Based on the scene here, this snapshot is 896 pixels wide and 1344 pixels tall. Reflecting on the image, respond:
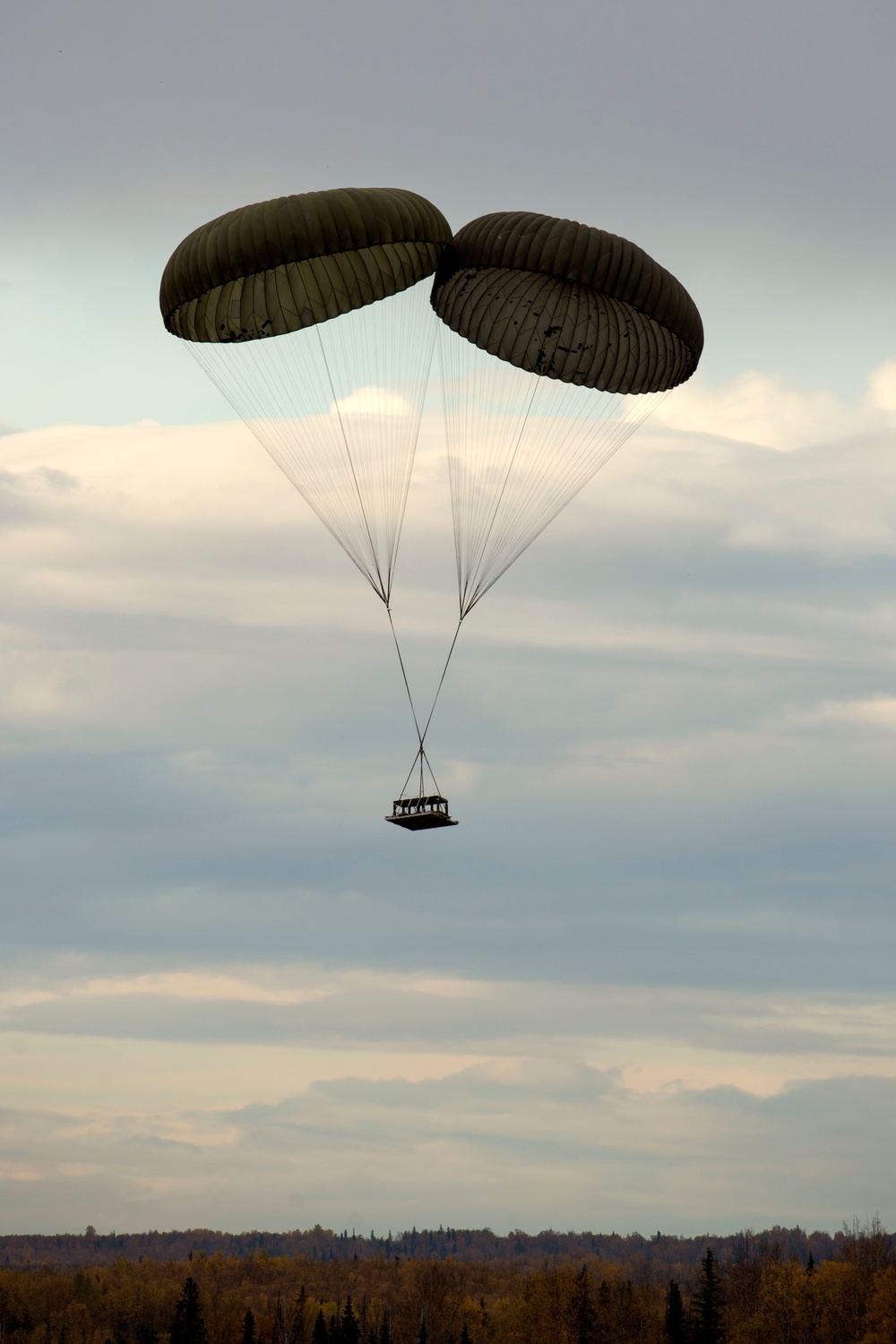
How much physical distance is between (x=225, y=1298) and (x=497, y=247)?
91.4 metres

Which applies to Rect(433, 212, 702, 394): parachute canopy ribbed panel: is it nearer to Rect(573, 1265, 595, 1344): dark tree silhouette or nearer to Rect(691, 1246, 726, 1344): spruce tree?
Rect(691, 1246, 726, 1344): spruce tree

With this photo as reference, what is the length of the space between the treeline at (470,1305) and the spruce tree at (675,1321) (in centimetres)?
9

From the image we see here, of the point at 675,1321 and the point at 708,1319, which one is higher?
the point at 708,1319

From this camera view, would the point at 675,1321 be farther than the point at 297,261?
Yes

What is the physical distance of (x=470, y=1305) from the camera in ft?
293

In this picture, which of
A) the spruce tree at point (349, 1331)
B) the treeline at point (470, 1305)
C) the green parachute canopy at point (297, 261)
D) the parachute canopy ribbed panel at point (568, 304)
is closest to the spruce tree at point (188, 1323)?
the treeline at point (470, 1305)

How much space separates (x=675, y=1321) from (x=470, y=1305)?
23636 mm

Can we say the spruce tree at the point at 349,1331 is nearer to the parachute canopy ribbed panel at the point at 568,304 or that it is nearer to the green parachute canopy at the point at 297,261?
the parachute canopy ribbed panel at the point at 568,304

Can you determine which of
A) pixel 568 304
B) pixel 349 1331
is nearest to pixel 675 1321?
pixel 349 1331

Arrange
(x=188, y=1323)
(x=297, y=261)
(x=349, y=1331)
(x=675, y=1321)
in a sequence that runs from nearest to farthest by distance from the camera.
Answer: (x=297, y=261) < (x=675, y=1321) < (x=349, y=1331) < (x=188, y=1323)

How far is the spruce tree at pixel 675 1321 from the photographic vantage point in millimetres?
68000

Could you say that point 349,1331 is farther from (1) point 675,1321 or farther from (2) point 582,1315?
(1) point 675,1321

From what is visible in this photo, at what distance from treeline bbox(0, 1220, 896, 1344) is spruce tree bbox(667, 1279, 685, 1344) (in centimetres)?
9

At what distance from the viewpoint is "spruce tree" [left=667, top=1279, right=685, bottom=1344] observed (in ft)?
223
